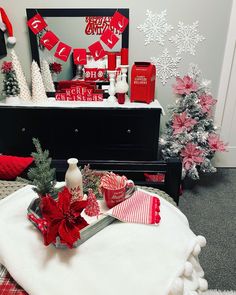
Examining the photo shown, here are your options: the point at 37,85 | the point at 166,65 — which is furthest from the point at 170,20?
the point at 37,85

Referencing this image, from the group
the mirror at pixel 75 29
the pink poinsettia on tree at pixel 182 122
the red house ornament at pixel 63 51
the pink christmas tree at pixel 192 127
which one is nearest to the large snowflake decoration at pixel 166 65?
the pink christmas tree at pixel 192 127

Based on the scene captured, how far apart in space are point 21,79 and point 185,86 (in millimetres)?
1444

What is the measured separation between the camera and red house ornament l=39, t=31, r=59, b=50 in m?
2.34

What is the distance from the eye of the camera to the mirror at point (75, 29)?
226 centimetres

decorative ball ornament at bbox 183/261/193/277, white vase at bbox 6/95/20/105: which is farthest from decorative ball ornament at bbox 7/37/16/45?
decorative ball ornament at bbox 183/261/193/277

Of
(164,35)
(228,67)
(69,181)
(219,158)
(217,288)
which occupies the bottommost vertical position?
(217,288)

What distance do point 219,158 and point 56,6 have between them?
2.22m

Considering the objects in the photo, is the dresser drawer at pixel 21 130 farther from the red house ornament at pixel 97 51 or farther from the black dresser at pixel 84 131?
the red house ornament at pixel 97 51

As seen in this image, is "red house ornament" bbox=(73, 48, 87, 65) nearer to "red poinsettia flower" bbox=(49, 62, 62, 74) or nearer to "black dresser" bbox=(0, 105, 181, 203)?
"red poinsettia flower" bbox=(49, 62, 62, 74)

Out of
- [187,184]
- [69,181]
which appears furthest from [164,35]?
[69,181]

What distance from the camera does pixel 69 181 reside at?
3.36ft

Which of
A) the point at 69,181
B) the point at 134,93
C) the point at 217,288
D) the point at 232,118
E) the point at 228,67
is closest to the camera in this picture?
the point at 69,181

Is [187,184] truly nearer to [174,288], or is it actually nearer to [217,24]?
[217,24]

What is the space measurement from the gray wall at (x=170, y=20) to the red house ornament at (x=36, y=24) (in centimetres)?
9
